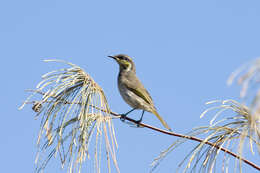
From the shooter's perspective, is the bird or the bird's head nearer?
the bird

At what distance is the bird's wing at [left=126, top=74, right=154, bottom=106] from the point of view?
562 cm

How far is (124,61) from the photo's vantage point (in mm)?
6656

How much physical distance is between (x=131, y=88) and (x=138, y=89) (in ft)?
0.34

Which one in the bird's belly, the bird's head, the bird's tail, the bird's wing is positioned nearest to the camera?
the bird's tail

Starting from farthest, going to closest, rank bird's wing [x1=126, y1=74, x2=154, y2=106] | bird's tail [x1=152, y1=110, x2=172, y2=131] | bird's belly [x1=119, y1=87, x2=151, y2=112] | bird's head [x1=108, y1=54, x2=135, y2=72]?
1. bird's head [x1=108, y1=54, x2=135, y2=72]
2. bird's wing [x1=126, y1=74, x2=154, y2=106]
3. bird's belly [x1=119, y1=87, x2=151, y2=112]
4. bird's tail [x1=152, y1=110, x2=172, y2=131]

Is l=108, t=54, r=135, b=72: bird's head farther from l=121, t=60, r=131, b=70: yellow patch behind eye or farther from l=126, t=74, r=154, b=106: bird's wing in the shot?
l=126, t=74, r=154, b=106: bird's wing

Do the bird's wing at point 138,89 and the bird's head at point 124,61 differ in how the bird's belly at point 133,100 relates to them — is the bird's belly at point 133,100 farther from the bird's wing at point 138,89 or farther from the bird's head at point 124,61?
the bird's head at point 124,61

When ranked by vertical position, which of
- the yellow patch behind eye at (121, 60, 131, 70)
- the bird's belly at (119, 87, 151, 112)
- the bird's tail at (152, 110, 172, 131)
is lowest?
the bird's tail at (152, 110, 172, 131)

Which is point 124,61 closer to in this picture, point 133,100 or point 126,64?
point 126,64

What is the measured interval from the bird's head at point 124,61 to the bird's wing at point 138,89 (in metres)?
0.47

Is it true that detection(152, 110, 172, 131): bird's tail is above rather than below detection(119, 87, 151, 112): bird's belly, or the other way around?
below

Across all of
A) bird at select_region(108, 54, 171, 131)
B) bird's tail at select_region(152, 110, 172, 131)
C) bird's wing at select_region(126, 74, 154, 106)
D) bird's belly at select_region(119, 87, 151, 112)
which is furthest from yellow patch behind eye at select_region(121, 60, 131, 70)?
bird's tail at select_region(152, 110, 172, 131)

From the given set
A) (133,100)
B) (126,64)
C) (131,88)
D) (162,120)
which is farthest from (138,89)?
(162,120)

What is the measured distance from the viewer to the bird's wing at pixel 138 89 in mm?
5617
